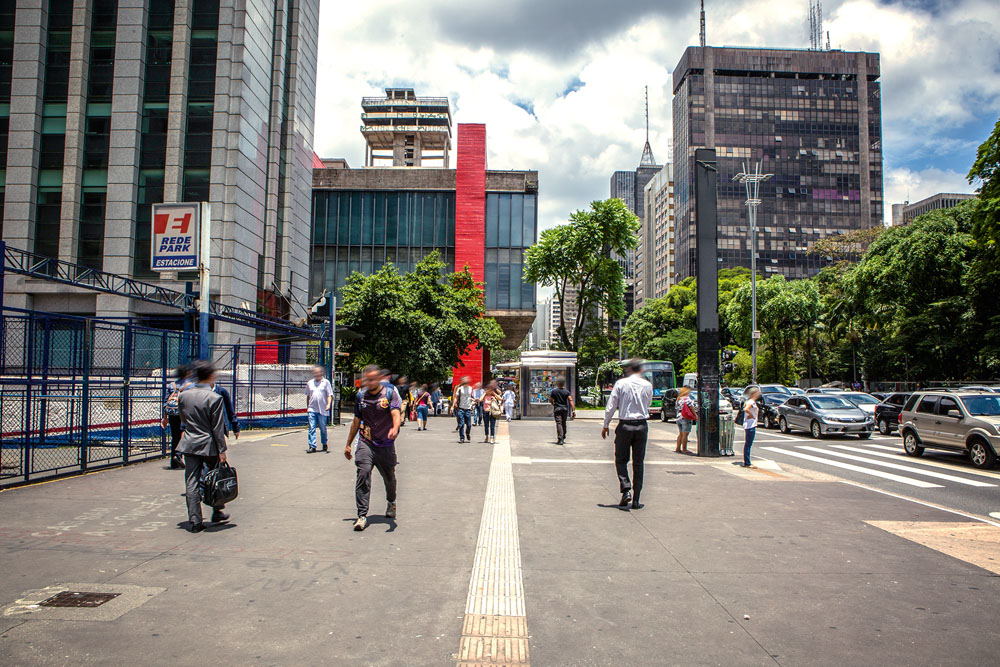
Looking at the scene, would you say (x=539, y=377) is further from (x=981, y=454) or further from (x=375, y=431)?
(x=375, y=431)

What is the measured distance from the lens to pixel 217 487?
257 inches

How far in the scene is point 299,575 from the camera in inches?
201

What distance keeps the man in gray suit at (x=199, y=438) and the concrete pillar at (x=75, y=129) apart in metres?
30.1

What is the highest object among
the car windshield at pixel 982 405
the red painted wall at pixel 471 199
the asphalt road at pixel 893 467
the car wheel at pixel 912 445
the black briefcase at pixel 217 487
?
the red painted wall at pixel 471 199

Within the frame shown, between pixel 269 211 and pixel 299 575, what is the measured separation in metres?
34.4

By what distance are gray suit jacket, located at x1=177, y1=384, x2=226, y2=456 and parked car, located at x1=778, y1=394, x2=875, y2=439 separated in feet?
62.2

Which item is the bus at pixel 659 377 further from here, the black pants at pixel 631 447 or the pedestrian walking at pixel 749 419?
the black pants at pixel 631 447

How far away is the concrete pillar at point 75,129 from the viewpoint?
31.2m

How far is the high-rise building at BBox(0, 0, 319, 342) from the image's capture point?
31172 mm

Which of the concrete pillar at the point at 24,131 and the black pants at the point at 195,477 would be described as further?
the concrete pillar at the point at 24,131

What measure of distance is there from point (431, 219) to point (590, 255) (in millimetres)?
14427

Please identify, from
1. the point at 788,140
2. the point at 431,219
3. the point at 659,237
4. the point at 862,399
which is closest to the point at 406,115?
the point at 659,237

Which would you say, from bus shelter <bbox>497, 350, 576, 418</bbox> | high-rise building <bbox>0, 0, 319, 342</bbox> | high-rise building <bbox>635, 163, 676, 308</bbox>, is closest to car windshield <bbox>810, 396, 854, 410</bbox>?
bus shelter <bbox>497, 350, 576, 418</bbox>

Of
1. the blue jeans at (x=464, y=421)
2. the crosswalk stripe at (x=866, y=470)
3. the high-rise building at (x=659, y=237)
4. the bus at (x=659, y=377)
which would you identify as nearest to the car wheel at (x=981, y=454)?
the crosswalk stripe at (x=866, y=470)
